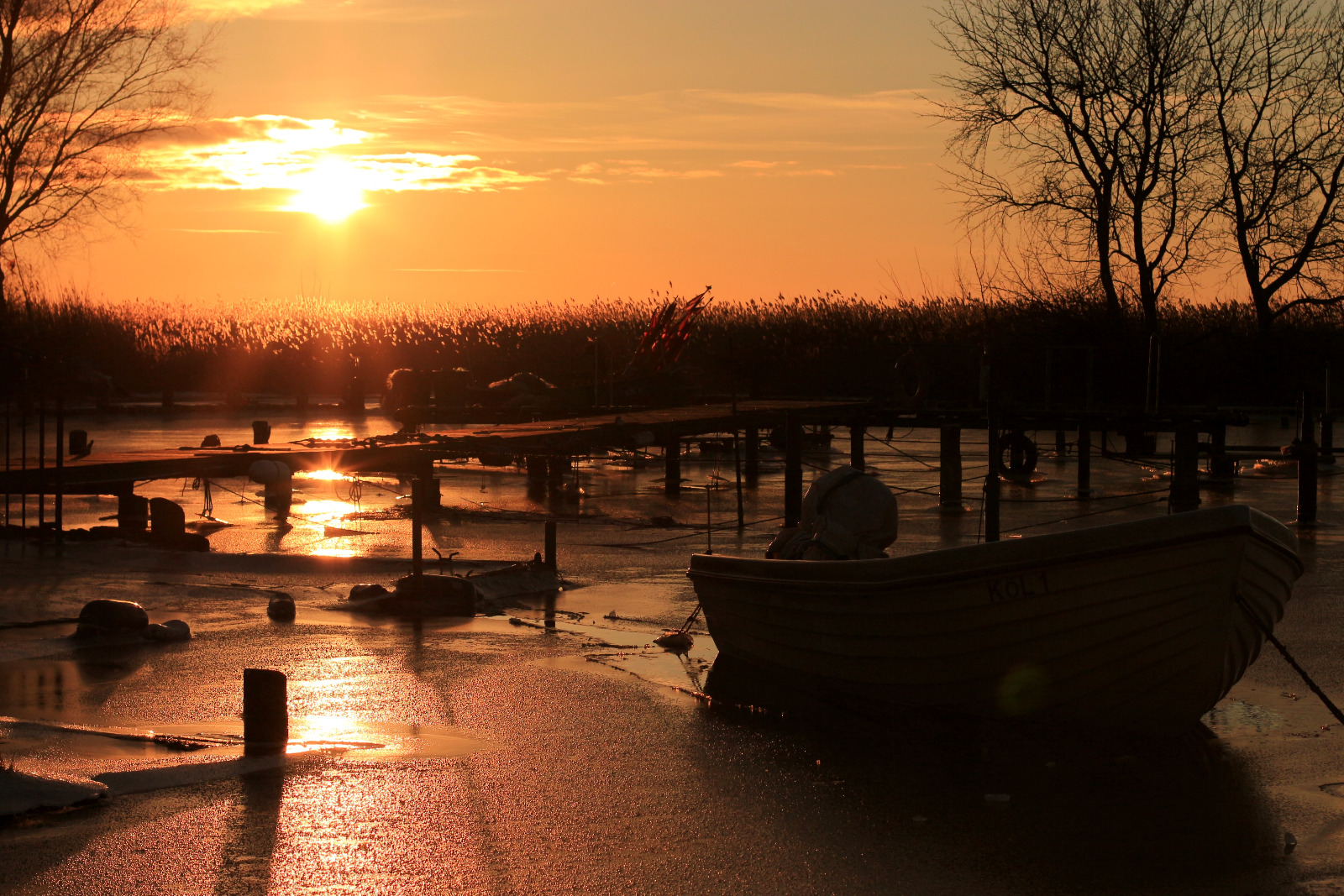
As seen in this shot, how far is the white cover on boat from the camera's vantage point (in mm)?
9133

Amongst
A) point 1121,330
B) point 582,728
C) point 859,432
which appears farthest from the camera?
point 1121,330

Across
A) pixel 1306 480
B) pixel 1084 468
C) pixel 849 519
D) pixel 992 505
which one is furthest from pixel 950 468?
pixel 849 519

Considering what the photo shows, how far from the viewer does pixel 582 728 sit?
7.79 meters

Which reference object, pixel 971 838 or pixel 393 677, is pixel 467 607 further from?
pixel 971 838

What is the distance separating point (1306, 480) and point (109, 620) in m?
13.7

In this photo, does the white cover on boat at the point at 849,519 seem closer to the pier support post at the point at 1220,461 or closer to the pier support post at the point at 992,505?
the pier support post at the point at 992,505

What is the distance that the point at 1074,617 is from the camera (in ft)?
24.9

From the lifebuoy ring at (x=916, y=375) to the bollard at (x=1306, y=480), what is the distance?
5.19 m

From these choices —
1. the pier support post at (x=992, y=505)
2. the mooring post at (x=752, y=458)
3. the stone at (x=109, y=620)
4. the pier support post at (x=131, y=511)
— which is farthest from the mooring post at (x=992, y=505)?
the mooring post at (x=752, y=458)

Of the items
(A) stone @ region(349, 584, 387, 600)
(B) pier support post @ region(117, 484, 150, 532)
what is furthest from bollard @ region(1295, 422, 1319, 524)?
(B) pier support post @ region(117, 484, 150, 532)

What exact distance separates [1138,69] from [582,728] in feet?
89.0

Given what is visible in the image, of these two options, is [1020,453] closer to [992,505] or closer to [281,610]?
[992,505]

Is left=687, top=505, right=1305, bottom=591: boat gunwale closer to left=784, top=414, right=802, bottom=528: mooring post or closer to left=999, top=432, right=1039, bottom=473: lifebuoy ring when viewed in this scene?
left=784, top=414, right=802, bottom=528: mooring post

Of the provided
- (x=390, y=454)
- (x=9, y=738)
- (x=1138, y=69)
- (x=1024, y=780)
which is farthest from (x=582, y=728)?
(x=1138, y=69)
